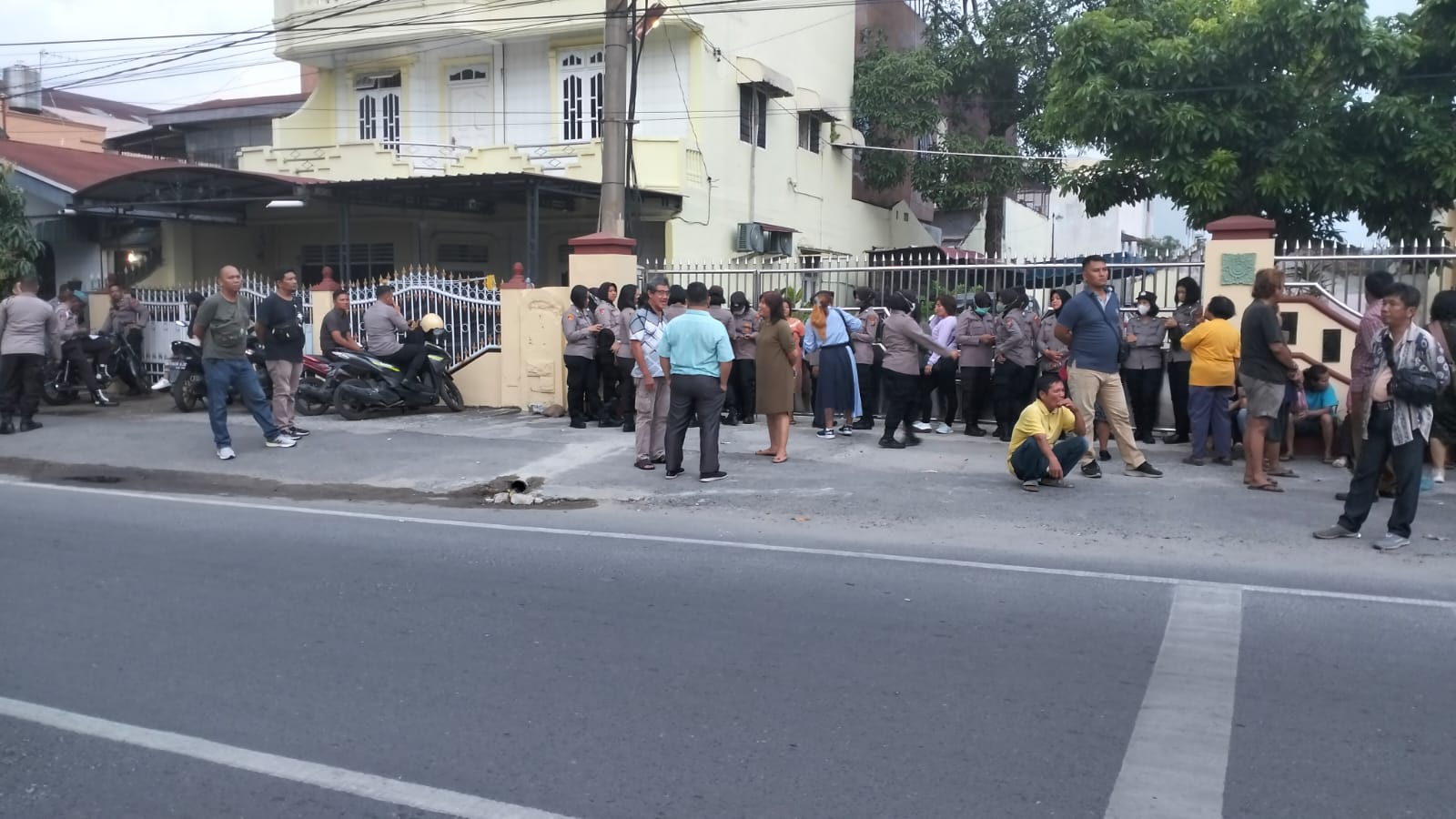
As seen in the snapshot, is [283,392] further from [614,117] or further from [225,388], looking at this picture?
[614,117]

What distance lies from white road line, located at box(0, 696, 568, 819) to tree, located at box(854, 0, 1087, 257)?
77.4ft

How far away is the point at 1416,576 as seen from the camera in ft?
23.2

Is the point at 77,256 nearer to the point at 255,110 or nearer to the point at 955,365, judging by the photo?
the point at 255,110

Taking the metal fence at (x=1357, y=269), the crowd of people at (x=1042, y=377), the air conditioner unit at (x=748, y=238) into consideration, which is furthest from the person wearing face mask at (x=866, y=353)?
the air conditioner unit at (x=748, y=238)

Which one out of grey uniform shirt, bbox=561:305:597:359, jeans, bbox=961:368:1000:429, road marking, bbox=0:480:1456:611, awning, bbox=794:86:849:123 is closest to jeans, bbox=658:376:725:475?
road marking, bbox=0:480:1456:611

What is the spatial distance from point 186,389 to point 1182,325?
38.5ft

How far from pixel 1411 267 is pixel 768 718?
357 inches

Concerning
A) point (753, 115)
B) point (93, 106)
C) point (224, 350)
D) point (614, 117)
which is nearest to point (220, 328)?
point (224, 350)

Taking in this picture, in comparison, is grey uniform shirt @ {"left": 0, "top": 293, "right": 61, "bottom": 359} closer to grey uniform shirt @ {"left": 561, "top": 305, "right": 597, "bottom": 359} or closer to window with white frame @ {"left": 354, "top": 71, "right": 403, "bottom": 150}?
grey uniform shirt @ {"left": 561, "top": 305, "right": 597, "bottom": 359}

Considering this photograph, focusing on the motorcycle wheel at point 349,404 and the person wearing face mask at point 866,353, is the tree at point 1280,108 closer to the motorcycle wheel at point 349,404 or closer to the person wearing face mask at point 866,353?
the person wearing face mask at point 866,353

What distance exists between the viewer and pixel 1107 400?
10.2 meters

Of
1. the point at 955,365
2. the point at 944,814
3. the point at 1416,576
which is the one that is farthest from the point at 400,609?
the point at 955,365

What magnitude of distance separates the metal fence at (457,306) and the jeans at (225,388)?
11.4ft

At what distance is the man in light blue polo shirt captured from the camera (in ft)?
32.7
